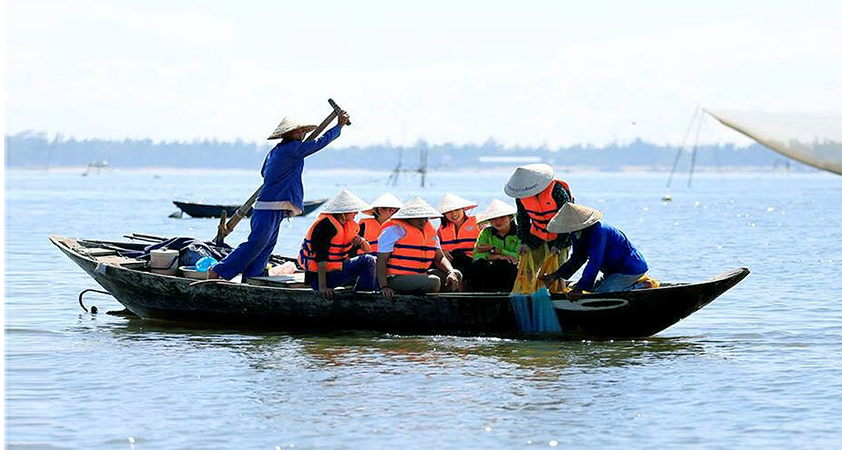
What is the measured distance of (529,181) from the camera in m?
9.86

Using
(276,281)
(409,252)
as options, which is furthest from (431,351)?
(276,281)

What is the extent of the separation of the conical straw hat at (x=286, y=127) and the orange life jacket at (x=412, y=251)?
1.23m

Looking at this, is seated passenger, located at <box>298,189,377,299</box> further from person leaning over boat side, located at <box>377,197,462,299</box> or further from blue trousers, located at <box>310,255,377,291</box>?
person leaning over boat side, located at <box>377,197,462,299</box>

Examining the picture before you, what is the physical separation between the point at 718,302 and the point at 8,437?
9828mm

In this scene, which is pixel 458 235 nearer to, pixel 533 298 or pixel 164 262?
pixel 533 298

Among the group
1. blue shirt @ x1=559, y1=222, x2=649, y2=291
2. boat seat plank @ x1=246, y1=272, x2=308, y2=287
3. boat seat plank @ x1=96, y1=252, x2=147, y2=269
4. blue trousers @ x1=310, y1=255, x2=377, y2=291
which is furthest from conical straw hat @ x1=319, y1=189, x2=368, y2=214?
boat seat plank @ x1=96, y1=252, x2=147, y2=269

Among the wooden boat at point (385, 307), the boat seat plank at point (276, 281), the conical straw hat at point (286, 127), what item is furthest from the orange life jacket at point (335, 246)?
the conical straw hat at point (286, 127)

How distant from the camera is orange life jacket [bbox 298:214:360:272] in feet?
34.0

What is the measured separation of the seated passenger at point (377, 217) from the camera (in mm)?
10844

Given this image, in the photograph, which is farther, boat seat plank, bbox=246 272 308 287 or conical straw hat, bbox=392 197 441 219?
boat seat plank, bbox=246 272 308 287

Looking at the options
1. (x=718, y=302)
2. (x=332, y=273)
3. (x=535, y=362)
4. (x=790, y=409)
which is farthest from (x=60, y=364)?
(x=718, y=302)

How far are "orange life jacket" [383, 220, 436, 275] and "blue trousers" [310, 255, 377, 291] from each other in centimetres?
30

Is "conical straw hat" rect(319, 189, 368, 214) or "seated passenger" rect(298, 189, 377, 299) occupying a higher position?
"conical straw hat" rect(319, 189, 368, 214)

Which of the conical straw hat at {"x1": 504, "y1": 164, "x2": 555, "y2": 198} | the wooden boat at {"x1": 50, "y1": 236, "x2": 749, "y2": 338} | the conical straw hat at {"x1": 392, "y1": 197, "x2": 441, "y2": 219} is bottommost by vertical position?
the wooden boat at {"x1": 50, "y1": 236, "x2": 749, "y2": 338}
